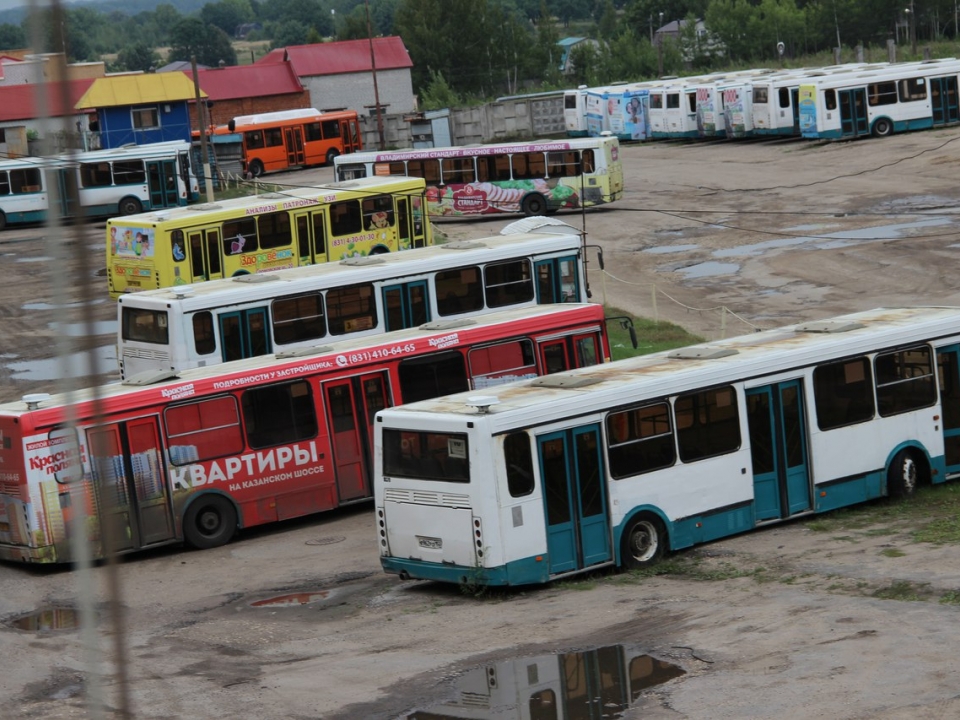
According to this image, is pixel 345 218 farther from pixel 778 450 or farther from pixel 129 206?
pixel 129 206

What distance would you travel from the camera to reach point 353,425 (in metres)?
20.5

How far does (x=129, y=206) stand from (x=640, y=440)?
136 ft

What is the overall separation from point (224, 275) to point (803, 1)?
9298cm

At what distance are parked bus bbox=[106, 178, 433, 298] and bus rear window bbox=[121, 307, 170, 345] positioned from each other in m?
7.81

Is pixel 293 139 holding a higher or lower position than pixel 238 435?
higher

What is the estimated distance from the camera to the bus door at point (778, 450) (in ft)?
56.5

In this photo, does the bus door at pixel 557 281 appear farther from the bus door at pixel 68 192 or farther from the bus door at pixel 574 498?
the bus door at pixel 68 192

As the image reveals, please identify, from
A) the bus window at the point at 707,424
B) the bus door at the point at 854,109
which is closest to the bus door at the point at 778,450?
the bus window at the point at 707,424

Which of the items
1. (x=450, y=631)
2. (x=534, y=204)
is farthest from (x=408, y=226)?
(x=450, y=631)

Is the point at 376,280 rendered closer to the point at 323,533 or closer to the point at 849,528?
the point at 323,533

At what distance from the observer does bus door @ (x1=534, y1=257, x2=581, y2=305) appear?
91.8 feet

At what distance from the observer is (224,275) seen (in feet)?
111

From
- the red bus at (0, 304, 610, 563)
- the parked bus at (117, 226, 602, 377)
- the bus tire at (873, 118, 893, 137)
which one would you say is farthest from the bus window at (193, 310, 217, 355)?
the bus tire at (873, 118, 893, 137)

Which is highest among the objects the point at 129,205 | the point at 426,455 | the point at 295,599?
the point at 129,205
